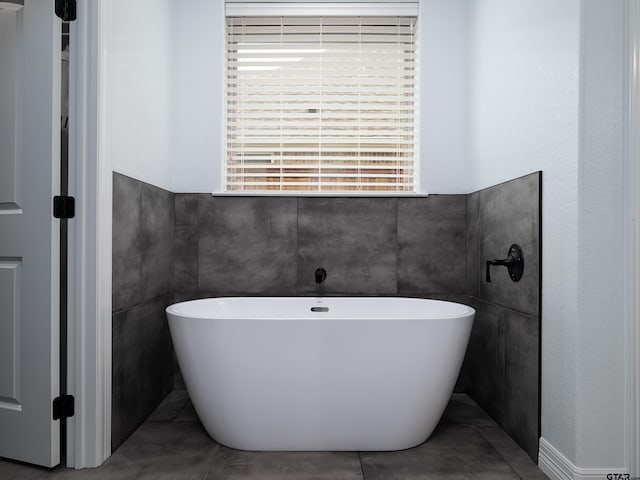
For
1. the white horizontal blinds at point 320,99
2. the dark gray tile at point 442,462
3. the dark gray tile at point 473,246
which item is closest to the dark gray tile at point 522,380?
the dark gray tile at point 442,462

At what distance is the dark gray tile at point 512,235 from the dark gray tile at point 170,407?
5.63 ft

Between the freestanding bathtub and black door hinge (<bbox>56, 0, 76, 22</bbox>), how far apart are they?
121cm

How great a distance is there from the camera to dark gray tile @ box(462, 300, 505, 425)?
2.25 m

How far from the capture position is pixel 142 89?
89.9 inches

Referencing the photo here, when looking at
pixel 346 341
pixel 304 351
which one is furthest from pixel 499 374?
pixel 304 351

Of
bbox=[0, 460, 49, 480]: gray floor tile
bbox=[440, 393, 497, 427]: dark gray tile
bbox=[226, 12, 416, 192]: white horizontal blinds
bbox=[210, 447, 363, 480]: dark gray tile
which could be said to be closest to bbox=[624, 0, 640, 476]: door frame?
bbox=[440, 393, 497, 427]: dark gray tile

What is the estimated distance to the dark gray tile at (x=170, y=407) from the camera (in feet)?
7.69

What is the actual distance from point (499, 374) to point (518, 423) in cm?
27

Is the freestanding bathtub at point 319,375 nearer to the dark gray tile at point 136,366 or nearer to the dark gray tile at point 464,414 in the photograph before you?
the dark gray tile at point 136,366

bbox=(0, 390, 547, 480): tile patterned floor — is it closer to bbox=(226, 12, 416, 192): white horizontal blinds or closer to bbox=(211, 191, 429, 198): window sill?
bbox=(211, 191, 429, 198): window sill

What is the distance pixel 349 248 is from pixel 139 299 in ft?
3.89

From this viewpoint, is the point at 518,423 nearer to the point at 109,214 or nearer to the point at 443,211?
the point at 443,211

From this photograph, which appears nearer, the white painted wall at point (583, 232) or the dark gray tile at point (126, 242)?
the white painted wall at point (583, 232)

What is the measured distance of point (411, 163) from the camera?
115 inches
